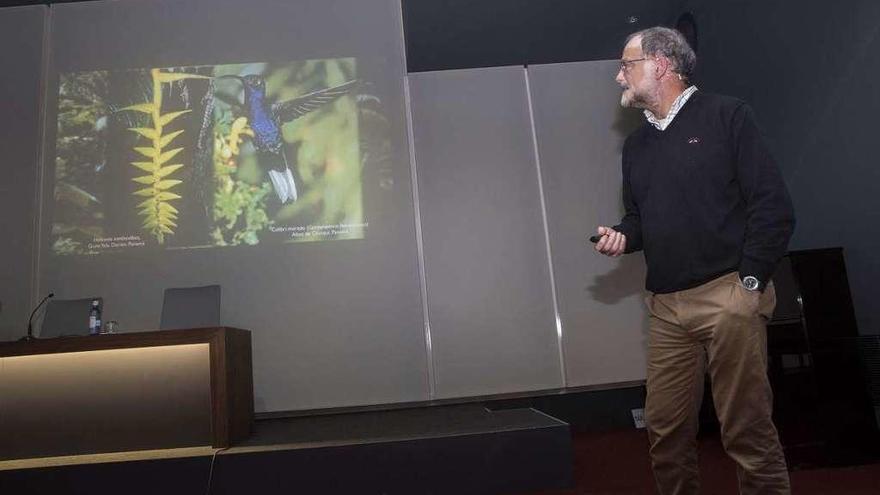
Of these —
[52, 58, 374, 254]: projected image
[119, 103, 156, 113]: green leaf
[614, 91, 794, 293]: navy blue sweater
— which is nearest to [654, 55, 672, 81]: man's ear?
[614, 91, 794, 293]: navy blue sweater

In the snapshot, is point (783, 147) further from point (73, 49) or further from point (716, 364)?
point (73, 49)

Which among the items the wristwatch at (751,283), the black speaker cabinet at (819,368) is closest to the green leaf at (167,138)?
the wristwatch at (751,283)

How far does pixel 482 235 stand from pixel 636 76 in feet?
5.73

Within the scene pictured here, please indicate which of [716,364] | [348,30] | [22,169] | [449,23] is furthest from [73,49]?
[716,364]

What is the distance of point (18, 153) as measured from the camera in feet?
11.2

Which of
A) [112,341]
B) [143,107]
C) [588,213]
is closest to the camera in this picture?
[112,341]

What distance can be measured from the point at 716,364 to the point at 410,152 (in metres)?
2.34

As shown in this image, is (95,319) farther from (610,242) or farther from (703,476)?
(703,476)

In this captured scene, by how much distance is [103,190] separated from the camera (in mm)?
3355

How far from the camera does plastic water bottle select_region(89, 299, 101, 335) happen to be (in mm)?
2762

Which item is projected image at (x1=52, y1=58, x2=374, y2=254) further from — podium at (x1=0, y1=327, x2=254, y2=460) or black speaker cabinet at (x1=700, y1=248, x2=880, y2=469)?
black speaker cabinet at (x1=700, y1=248, x2=880, y2=469)

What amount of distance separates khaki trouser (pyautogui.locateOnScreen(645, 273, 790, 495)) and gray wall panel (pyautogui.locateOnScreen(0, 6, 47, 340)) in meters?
3.33

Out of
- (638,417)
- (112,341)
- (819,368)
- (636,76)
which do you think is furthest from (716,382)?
(638,417)

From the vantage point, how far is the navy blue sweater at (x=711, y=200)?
156 cm
